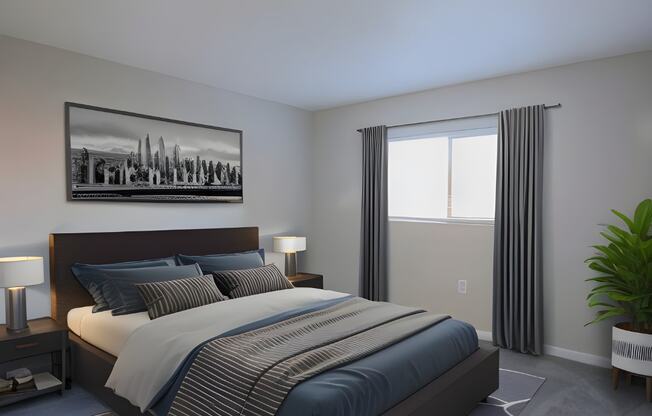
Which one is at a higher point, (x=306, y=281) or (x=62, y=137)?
(x=62, y=137)

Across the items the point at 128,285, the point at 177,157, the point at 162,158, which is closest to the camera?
the point at 128,285

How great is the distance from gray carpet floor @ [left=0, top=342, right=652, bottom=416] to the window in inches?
59.7

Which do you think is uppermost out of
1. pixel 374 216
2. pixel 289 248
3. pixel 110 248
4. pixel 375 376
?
pixel 374 216

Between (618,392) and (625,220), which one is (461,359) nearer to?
(618,392)

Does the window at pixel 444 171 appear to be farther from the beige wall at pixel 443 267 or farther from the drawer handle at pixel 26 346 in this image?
the drawer handle at pixel 26 346

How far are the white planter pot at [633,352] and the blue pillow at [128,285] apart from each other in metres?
3.22

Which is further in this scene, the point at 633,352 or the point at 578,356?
the point at 578,356

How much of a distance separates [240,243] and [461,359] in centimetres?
256

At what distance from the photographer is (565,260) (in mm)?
3809

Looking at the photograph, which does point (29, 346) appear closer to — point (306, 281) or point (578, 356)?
point (306, 281)

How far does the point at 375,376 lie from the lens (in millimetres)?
2141

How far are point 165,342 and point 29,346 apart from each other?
1.11m

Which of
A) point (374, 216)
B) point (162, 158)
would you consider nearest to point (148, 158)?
point (162, 158)

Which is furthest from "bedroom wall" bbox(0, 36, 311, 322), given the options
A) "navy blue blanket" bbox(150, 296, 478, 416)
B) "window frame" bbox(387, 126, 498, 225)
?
"navy blue blanket" bbox(150, 296, 478, 416)
